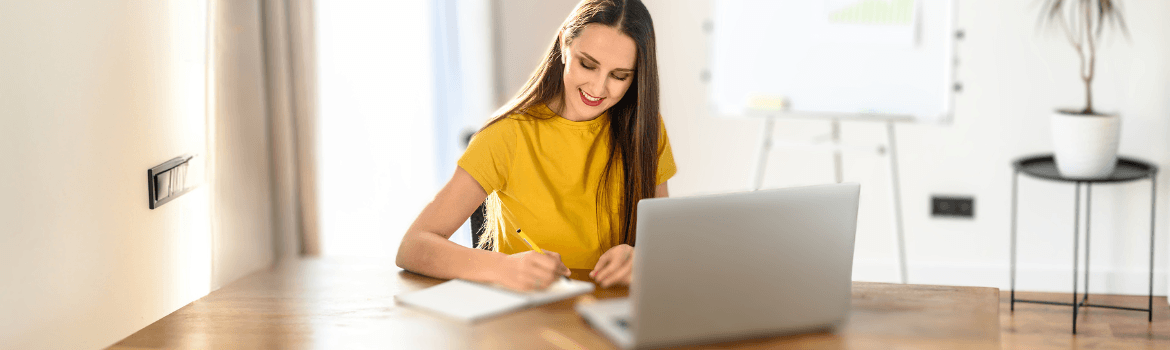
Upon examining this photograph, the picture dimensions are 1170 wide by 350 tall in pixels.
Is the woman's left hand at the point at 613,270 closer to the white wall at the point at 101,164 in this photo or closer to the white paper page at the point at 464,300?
the white paper page at the point at 464,300

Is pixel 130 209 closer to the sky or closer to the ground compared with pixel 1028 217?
closer to the sky

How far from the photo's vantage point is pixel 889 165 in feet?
9.81

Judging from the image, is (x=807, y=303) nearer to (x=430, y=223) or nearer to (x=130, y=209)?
(x=430, y=223)

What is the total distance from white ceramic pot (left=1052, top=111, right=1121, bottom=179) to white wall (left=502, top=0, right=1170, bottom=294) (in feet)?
1.07

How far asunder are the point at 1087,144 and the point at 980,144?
1.49ft

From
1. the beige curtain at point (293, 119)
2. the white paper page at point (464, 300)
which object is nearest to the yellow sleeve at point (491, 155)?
the white paper page at point (464, 300)

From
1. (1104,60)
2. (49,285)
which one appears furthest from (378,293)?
(1104,60)

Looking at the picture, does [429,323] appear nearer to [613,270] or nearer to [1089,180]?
[613,270]

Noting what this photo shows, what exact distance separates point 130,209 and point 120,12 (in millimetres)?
358

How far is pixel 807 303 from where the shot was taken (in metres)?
1.16

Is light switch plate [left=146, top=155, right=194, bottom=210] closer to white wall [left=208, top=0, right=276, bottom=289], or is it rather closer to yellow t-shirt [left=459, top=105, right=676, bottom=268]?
white wall [left=208, top=0, right=276, bottom=289]

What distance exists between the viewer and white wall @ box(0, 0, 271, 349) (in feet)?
4.58

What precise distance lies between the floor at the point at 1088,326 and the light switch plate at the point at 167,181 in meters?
2.06

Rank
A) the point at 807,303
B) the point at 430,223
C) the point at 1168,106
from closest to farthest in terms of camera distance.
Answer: the point at 807,303
the point at 430,223
the point at 1168,106
